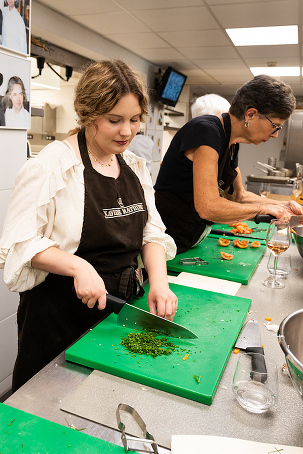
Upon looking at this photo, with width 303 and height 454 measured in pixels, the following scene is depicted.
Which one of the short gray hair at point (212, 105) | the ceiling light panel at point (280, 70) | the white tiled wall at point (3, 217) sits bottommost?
the white tiled wall at point (3, 217)

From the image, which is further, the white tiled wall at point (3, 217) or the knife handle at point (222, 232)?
the knife handle at point (222, 232)

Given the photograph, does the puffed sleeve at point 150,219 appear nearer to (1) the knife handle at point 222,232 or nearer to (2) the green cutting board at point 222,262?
(2) the green cutting board at point 222,262

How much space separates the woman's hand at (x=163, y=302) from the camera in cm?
114

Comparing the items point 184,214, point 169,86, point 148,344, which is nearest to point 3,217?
point 184,214

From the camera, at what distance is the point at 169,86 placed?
21.4 feet

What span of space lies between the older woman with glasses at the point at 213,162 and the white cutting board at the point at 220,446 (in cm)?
116

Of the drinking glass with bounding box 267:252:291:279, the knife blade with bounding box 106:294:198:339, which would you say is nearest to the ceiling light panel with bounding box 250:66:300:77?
the drinking glass with bounding box 267:252:291:279

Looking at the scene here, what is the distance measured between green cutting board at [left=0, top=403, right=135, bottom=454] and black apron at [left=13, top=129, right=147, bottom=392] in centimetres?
56

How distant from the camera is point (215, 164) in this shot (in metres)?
1.76

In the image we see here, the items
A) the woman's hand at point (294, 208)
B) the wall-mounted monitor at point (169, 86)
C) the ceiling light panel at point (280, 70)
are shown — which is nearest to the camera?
the woman's hand at point (294, 208)

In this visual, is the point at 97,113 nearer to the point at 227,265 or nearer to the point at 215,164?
the point at 215,164

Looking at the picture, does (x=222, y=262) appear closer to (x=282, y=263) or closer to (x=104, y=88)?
(x=282, y=263)

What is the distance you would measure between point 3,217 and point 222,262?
125cm

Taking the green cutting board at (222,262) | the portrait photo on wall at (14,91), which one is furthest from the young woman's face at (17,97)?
the green cutting board at (222,262)
